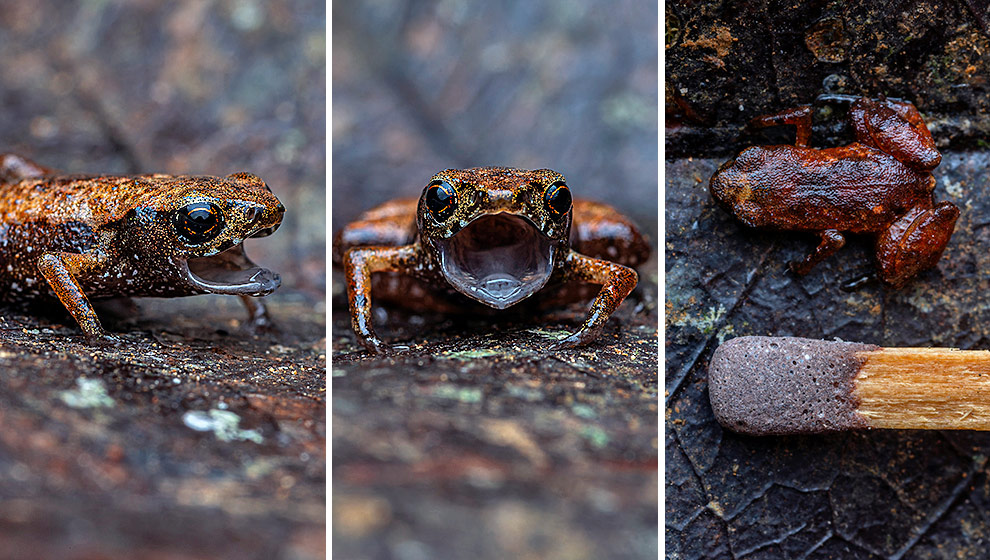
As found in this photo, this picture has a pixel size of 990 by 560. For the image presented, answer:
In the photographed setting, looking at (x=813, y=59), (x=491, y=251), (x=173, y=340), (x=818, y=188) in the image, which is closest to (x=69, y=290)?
(x=173, y=340)

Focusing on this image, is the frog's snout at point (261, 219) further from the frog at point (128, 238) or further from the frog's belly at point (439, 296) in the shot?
the frog's belly at point (439, 296)

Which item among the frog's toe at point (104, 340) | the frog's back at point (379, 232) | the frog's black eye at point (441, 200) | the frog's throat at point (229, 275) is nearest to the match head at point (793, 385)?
the frog's black eye at point (441, 200)

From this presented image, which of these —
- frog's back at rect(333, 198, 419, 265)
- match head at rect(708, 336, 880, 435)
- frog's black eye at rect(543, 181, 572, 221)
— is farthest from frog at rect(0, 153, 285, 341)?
match head at rect(708, 336, 880, 435)

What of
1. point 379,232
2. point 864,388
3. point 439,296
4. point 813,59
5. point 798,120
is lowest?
point 864,388

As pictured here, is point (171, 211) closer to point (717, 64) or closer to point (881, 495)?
point (717, 64)

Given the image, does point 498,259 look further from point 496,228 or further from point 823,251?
point 823,251

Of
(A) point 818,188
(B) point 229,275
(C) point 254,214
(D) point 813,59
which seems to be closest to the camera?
(C) point 254,214
